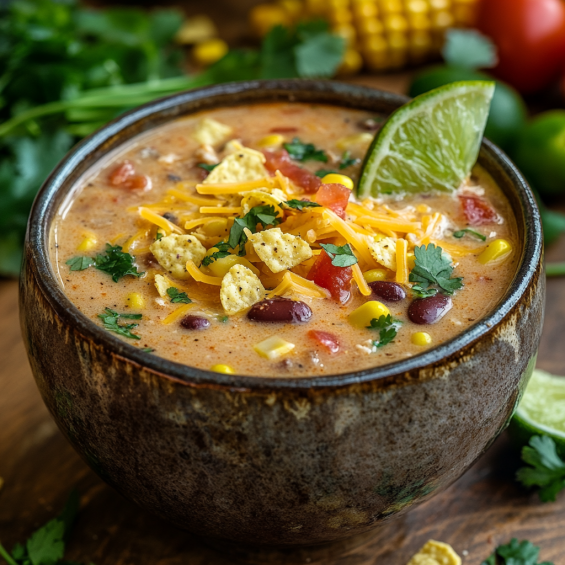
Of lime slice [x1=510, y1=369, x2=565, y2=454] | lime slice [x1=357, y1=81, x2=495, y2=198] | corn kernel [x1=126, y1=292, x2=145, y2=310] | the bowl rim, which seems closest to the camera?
the bowl rim

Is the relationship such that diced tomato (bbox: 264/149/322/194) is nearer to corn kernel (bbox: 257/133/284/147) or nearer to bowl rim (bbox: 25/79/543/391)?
corn kernel (bbox: 257/133/284/147)

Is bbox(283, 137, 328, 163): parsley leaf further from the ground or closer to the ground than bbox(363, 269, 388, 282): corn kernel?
further from the ground

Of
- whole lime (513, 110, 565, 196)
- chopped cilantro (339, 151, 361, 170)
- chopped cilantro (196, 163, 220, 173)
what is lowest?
whole lime (513, 110, 565, 196)

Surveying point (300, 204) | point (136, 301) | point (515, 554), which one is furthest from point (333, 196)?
point (515, 554)

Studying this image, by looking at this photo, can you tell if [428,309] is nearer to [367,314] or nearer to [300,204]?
[367,314]

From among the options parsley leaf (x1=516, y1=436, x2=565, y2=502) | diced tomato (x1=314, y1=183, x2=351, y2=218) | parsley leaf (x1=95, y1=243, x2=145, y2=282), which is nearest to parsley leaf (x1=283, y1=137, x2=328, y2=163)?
diced tomato (x1=314, y1=183, x2=351, y2=218)

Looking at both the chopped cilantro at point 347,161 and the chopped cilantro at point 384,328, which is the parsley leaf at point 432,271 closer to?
the chopped cilantro at point 384,328

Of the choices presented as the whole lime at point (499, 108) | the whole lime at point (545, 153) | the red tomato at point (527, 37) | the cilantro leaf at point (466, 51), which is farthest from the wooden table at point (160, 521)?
the red tomato at point (527, 37)
